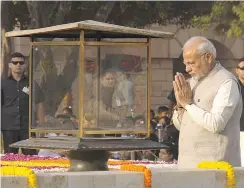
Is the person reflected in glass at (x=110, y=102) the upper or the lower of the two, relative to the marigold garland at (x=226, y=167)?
upper

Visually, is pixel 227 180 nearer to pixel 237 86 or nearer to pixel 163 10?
pixel 237 86

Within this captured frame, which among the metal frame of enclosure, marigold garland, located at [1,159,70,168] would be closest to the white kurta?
the metal frame of enclosure

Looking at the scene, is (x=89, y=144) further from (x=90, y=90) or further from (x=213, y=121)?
(x=213, y=121)

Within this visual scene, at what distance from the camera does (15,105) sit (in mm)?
17078

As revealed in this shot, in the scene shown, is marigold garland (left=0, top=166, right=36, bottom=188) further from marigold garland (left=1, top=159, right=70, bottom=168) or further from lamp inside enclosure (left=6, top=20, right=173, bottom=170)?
marigold garland (left=1, top=159, right=70, bottom=168)

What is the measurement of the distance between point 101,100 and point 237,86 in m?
1.14

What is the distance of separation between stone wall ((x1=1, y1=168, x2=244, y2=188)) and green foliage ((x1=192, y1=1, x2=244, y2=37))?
75.3 feet

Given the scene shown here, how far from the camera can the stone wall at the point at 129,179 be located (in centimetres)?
770

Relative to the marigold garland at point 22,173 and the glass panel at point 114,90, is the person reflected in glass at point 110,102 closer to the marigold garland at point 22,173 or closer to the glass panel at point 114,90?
the glass panel at point 114,90

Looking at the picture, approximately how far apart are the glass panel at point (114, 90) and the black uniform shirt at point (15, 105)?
732cm

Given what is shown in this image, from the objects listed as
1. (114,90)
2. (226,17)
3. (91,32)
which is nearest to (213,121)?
(114,90)

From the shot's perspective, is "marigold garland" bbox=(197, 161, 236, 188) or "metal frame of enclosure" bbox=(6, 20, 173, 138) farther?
"metal frame of enclosure" bbox=(6, 20, 173, 138)

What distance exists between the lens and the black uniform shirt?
55.4 feet

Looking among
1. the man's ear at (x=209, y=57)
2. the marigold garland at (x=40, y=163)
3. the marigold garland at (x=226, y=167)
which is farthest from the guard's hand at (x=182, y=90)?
the marigold garland at (x=40, y=163)
